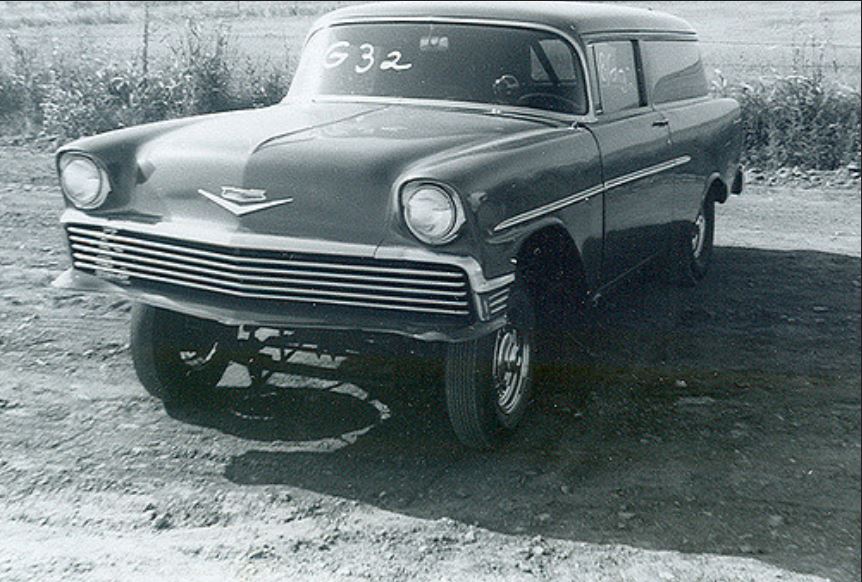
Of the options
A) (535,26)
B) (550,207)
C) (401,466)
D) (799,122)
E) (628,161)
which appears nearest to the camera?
(401,466)

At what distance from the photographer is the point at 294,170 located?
10.1 feet

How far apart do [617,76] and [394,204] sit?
1847 mm

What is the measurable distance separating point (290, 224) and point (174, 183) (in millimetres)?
407

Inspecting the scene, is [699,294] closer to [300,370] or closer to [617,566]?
[300,370]

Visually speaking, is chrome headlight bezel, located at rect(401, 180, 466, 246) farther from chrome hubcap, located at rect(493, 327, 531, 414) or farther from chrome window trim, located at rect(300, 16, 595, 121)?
chrome window trim, located at rect(300, 16, 595, 121)

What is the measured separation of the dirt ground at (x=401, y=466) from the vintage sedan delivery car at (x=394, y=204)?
20 centimetres

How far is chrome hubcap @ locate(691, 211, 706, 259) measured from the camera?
572cm

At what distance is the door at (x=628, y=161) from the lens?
4.11 m

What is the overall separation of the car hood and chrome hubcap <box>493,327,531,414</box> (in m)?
0.61

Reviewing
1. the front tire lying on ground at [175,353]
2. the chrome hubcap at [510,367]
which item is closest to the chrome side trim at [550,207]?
the chrome hubcap at [510,367]

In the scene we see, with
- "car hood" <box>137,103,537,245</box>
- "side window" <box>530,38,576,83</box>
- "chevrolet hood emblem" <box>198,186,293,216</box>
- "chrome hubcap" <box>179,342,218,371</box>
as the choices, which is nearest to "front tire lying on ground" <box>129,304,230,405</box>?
"chrome hubcap" <box>179,342,218,371</box>

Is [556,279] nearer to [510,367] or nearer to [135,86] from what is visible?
[510,367]

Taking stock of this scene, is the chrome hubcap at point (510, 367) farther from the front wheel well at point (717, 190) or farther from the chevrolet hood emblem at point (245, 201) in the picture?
the front wheel well at point (717, 190)

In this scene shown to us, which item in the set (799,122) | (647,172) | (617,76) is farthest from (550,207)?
(799,122)
